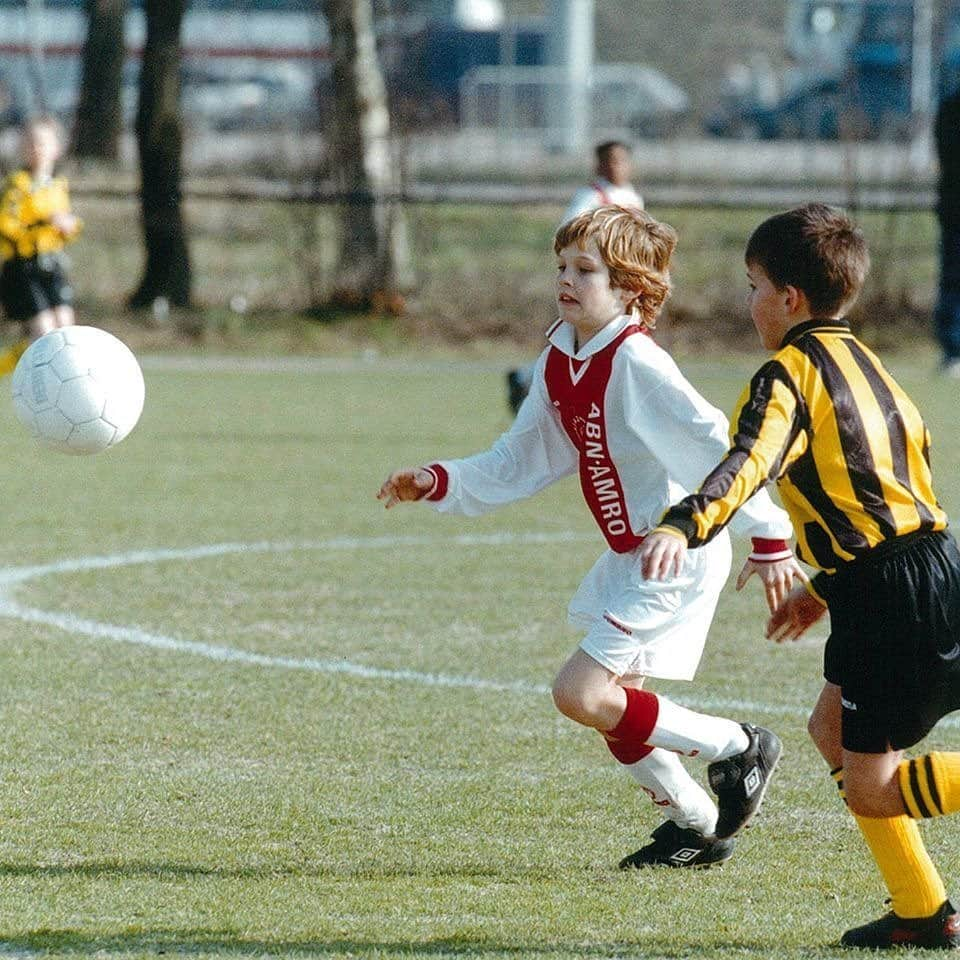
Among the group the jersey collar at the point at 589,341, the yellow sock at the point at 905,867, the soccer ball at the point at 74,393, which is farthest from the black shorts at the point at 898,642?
the soccer ball at the point at 74,393

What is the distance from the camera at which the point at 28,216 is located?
13.7m

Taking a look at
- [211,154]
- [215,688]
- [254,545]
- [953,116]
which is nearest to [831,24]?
[211,154]

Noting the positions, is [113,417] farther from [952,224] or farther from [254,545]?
[952,224]

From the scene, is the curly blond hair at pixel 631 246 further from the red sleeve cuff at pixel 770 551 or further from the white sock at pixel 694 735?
the white sock at pixel 694 735

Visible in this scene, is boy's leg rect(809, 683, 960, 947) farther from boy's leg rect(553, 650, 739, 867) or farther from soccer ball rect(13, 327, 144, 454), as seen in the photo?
soccer ball rect(13, 327, 144, 454)

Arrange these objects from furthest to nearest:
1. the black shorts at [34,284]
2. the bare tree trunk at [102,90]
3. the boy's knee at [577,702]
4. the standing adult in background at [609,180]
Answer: the bare tree trunk at [102,90] < the black shorts at [34,284] < the standing adult in background at [609,180] < the boy's knee at [577,702]

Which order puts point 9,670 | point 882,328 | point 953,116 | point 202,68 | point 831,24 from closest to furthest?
point 9,670 → point 953,116 → point 882,328 → point 831,24 → point 202,68

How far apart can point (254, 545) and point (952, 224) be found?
351 inches

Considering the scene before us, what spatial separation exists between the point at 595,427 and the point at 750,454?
2.76ft

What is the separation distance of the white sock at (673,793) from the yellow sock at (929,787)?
70 centimetres

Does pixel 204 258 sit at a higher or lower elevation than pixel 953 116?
lower

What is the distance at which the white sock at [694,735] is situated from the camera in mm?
4281

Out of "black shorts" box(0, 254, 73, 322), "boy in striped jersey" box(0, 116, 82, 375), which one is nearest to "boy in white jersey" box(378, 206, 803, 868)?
"boy in striped jersey" box(0, 116, 82, 375)

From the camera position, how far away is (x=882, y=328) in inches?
720
